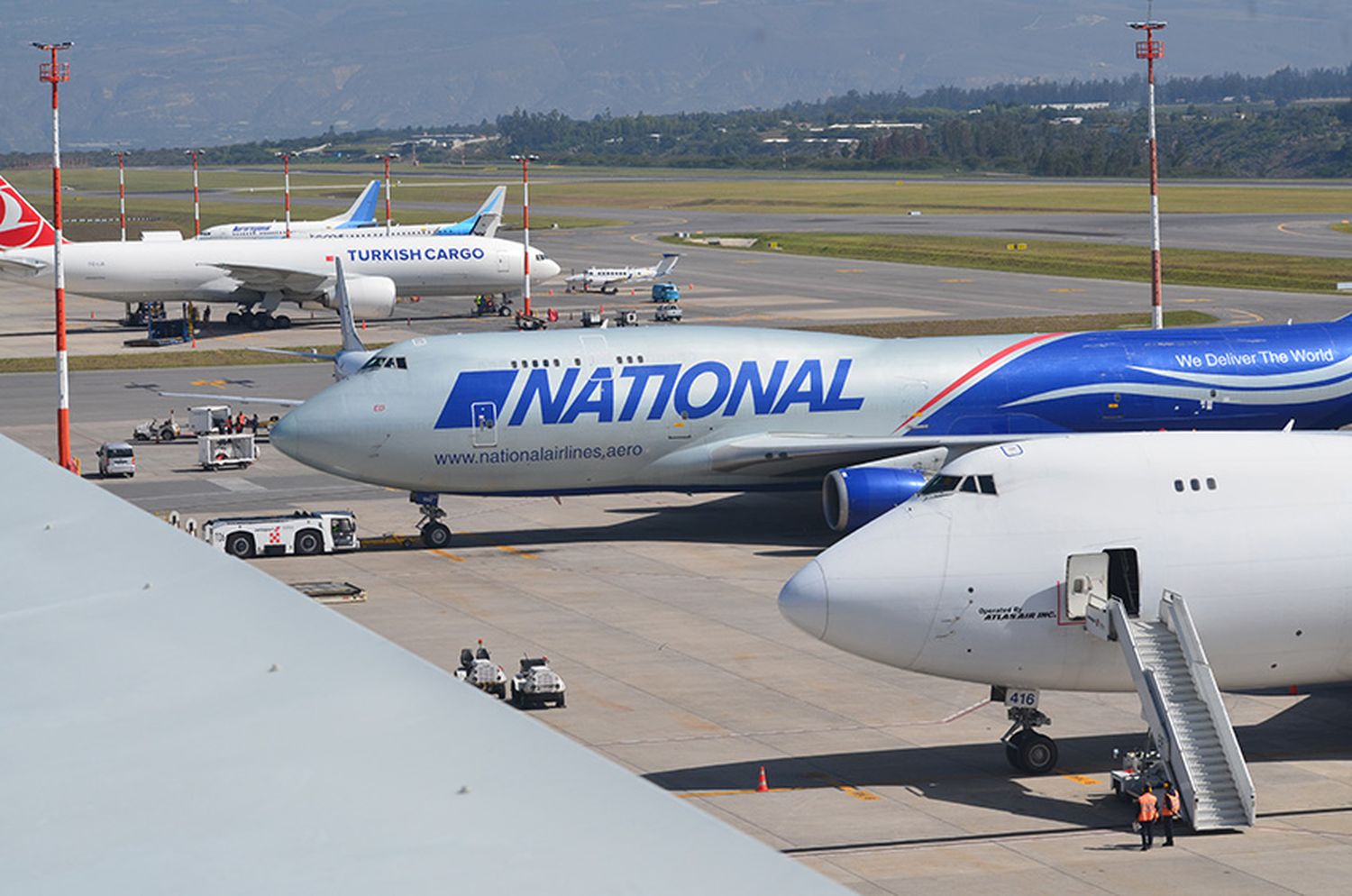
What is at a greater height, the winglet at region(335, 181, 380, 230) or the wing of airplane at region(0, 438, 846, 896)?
the winglet at region(335, 181, 380, 230)

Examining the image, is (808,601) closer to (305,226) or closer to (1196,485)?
(1196,485)

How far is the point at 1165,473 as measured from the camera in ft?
84.1

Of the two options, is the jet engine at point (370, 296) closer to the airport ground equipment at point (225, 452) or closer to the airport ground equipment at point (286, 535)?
the airport ground equipment at point (225, 452)

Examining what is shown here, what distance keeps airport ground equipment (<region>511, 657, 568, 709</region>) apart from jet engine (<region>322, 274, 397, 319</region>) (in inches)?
2479

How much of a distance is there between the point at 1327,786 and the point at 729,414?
1983cm

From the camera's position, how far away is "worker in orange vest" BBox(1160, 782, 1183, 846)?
22938 millimetres

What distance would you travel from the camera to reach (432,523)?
43219mm

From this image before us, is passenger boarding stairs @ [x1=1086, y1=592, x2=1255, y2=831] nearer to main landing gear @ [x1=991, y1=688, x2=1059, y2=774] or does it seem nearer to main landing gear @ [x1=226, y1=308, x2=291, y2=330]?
main landing gear @ [x1=991, y1=688, x2=1059, y2=774]

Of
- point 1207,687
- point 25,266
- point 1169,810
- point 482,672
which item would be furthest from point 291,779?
point 25,266

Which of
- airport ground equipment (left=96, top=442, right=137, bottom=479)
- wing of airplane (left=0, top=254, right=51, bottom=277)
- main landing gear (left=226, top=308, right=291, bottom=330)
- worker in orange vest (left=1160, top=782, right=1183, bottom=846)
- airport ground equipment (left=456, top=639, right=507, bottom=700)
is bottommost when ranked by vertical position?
worker in orange vest (left=1160, top=782, right=1183, bottom=846)

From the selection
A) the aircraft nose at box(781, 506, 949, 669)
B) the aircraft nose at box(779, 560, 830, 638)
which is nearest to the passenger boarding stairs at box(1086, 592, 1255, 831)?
the aircraft nose at box(781, 506, 949, 669)

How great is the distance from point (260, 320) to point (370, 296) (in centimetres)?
647

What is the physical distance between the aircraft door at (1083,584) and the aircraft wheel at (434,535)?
68.7ft

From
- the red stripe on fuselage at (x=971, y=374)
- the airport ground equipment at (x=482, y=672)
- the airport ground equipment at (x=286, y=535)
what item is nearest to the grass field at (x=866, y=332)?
the red stripe on fuselage at (x=971, y=374)
